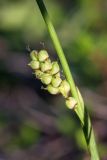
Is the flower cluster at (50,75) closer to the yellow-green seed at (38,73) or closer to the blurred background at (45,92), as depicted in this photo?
the yellow-green seed at (38,73)

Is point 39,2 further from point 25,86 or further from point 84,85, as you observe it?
point 25,86

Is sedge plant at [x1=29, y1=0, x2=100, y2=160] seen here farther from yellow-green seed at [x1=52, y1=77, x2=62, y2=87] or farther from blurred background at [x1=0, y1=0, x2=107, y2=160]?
blurred background at [x1=0, y1=0, x2=107, y2=160]

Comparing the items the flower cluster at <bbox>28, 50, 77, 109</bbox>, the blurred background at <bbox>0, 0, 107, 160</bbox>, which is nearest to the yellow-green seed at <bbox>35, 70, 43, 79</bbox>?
the flower cluster at <bbox>28, 50, 77, 109</bbox>

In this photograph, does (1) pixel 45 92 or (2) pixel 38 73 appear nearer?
(2) pixel 38 73

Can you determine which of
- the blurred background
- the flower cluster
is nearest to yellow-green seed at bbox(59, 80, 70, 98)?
the flower cluster

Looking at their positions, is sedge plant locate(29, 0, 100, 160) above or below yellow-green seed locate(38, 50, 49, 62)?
below

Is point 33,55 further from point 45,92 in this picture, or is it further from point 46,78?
point 45,92

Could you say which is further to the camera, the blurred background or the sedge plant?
the blurred background

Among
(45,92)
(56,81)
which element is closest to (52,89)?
(56,81)

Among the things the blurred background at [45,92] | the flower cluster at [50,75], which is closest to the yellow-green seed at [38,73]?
the flower cluster at [50,75]
